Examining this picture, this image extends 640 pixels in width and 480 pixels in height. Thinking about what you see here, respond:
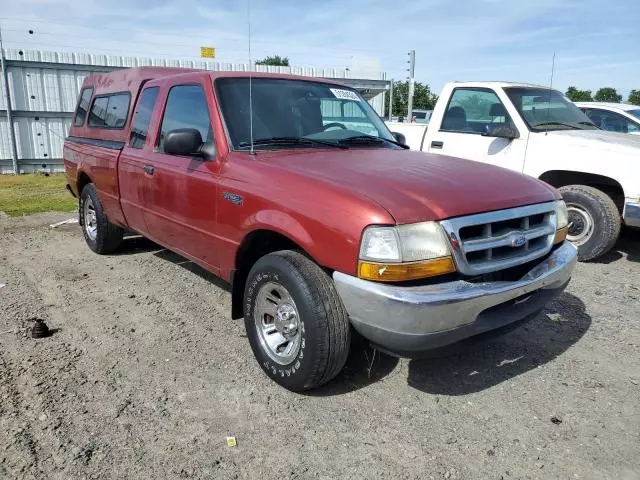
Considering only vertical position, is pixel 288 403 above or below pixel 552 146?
below

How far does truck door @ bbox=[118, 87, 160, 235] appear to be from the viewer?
451 cm

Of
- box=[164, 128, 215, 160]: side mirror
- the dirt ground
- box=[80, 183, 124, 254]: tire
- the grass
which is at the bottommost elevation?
the grass

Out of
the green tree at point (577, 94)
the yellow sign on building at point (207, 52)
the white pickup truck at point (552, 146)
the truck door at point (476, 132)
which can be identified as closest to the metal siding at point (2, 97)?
the yellow sign on building at point (207, 52)

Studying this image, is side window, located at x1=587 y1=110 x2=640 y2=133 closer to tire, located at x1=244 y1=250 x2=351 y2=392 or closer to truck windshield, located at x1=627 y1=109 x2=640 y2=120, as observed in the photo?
truck windshield, located at x1=627 y1=109 x2=640 y2=120

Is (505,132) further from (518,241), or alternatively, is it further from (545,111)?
(518,241)

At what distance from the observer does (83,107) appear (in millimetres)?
6574

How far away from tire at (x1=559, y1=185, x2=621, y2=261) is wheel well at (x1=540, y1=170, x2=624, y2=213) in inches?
5.6

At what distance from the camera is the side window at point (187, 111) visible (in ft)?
12.4

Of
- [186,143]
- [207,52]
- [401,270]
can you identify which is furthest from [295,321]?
[207,52]

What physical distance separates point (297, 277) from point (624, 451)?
6.18 feet

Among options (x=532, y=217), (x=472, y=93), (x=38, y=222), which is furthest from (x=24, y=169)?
(x=532, y=217)

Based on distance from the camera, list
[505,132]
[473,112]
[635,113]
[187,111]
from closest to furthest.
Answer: [187,111] < [505,132] < [473,112] < [635,113]

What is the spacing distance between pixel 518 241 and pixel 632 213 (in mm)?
3299

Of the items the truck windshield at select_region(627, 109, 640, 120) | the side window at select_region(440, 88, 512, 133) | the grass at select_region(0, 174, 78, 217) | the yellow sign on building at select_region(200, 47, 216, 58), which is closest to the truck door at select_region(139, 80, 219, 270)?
the yellow sign on building at select_region(200, 47, 216, 58)
